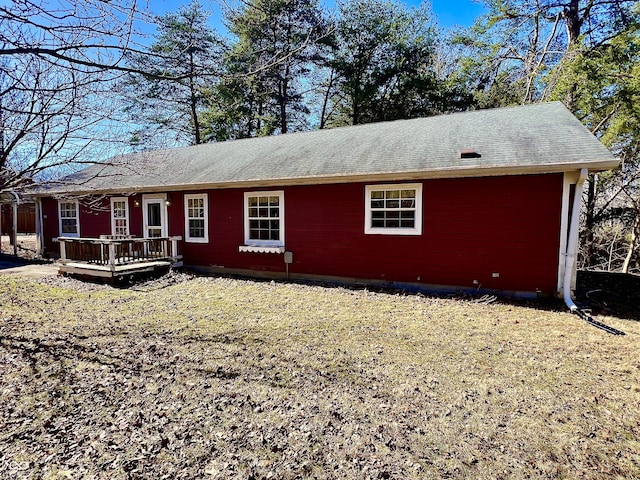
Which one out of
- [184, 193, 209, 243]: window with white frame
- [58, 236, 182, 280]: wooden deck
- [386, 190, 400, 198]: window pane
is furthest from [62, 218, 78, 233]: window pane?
[386, 190, 400, 198]: window pane

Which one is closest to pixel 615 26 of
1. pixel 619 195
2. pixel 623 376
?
pixel 619 195

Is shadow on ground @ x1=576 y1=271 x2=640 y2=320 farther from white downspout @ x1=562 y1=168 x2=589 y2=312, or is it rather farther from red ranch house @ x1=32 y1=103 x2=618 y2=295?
red ranch house @ x1=32 y1=103 x2=618 y2=295

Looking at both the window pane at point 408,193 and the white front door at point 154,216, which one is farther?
the white front door at point 154,216

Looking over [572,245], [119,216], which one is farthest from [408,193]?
[119,216]

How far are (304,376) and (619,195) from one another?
16048 millimetres

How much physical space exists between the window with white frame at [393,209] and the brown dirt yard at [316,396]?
240 centimetres

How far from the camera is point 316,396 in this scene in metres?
3.21

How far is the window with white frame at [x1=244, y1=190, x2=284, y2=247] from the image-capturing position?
29.9 feet

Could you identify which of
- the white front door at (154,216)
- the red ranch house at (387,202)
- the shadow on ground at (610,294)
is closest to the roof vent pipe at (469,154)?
the red ranch house at (387,202)

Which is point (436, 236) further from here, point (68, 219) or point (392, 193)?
point (68, 219)

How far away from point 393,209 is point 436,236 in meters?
1.10

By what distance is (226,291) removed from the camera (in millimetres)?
7762

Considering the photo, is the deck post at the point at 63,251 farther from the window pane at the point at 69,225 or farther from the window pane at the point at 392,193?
the window pane at the point at 392,193

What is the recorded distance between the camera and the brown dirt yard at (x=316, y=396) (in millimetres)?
2363
